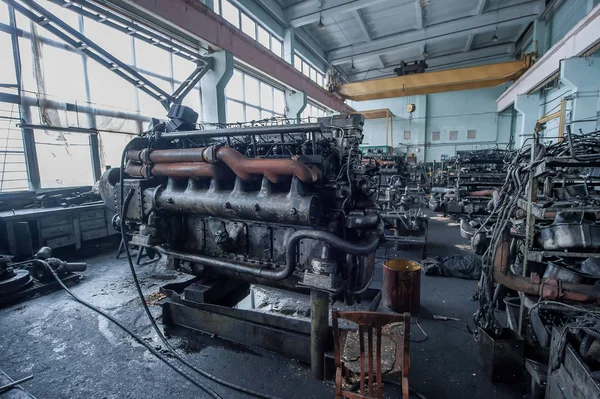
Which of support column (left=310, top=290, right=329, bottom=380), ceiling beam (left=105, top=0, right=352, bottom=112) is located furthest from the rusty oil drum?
ceiling beam (left=105, top=0, right=352, bottom=112)

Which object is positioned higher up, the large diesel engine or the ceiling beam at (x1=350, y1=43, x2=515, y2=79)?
the ceiling beam at (x1=350, y1=43, x2=515, y2=79)

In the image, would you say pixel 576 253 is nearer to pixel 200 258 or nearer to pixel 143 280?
pixel 200 258

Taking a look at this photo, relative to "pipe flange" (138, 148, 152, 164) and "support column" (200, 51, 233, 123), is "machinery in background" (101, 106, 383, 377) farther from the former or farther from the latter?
"support column" (200, 51, 233, 123)

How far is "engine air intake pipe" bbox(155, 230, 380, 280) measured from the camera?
190 cm

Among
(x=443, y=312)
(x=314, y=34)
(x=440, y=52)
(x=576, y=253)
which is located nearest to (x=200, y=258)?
(x=443, y=312)

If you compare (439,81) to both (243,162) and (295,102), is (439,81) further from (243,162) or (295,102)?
(243,162)

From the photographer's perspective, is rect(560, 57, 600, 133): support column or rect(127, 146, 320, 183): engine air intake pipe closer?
rect(127, 146, 320, 183): engine air intake pipe

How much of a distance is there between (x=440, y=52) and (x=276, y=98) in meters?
8.69

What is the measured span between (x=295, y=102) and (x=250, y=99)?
1541 millimetres

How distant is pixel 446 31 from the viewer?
10.4 meters

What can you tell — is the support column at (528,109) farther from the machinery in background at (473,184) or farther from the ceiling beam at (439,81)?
the machinery in background at (473,184)

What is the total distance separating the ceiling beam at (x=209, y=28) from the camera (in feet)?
15.1

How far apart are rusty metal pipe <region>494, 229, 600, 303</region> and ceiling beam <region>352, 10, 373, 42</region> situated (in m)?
Result: 9.87

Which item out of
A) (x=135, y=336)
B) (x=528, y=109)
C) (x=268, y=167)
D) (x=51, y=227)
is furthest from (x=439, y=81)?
(x=51, y=227)
